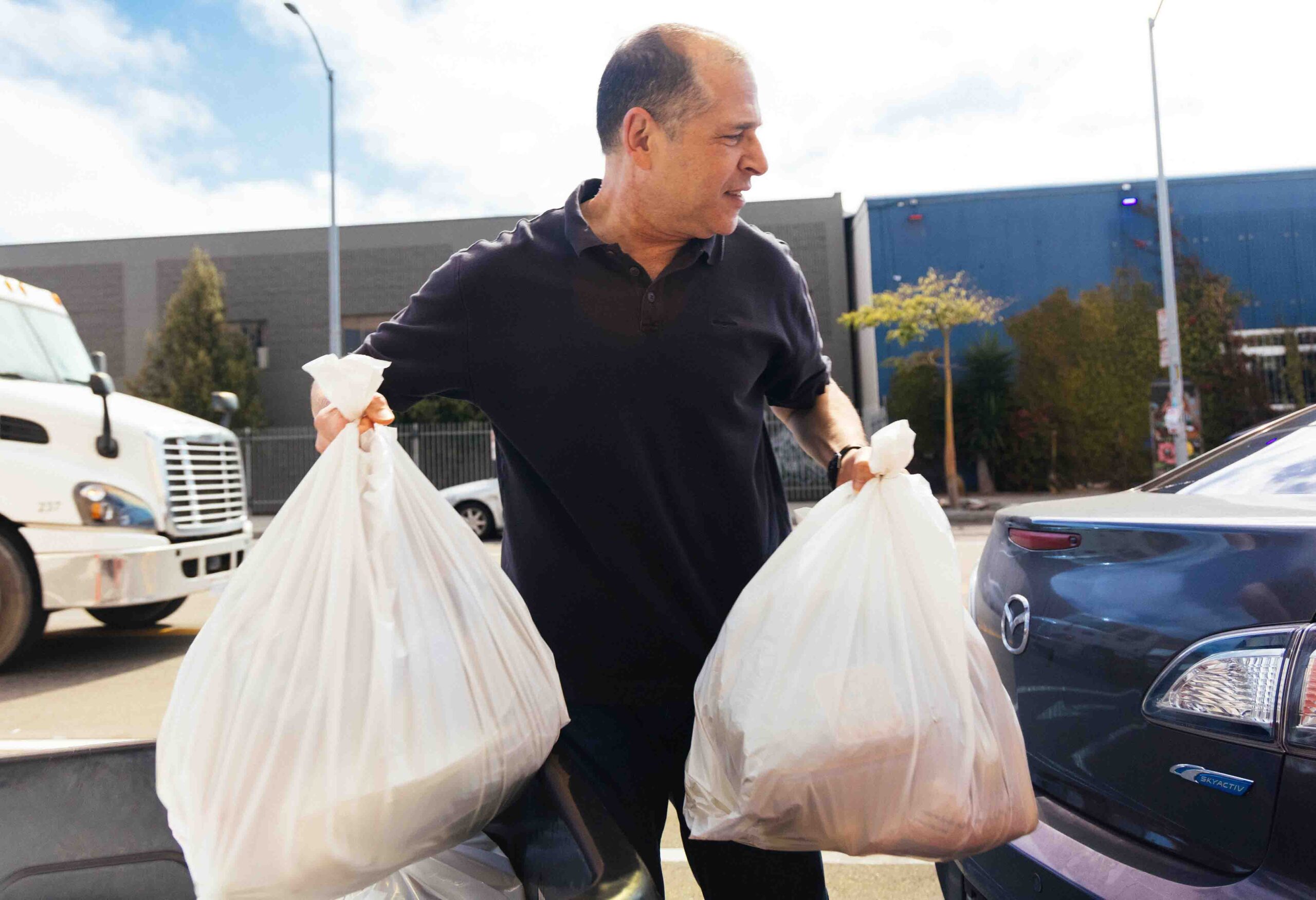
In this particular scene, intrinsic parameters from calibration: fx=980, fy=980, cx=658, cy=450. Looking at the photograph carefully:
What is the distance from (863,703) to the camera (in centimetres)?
134

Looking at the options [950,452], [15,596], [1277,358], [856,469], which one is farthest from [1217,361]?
[856,469]

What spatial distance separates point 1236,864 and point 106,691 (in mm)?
5655

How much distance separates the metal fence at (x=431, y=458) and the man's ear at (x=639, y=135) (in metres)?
17.0

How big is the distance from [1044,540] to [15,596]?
5.96 meters

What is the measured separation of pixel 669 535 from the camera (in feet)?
5.38

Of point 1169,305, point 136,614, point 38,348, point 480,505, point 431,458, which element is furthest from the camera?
point 431,458

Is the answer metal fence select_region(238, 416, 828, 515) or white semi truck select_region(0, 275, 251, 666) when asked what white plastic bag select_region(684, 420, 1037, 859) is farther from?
metal fence select_region(238, 416, 828, 515)

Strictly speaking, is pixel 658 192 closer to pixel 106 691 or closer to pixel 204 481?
pixel 106 691

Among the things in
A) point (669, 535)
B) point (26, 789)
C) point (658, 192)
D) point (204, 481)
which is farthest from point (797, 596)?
point (204, 481)

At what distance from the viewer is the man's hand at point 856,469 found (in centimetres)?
158

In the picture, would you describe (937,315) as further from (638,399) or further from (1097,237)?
(638,399)

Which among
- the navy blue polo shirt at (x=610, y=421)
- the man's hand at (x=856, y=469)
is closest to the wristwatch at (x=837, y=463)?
the man's hand at (x=856, y=469)

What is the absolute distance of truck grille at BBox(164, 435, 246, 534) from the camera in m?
6.39

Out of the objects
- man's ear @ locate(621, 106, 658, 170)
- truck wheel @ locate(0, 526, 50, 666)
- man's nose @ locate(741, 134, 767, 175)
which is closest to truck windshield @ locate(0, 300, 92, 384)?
truck wheel @ locate(0, 526, 50, 666)
